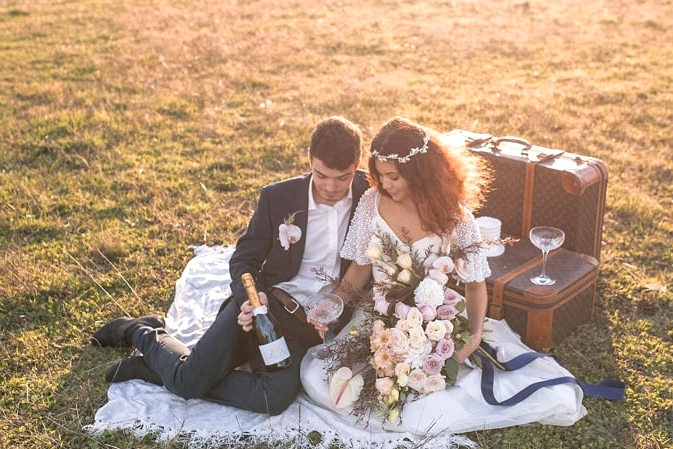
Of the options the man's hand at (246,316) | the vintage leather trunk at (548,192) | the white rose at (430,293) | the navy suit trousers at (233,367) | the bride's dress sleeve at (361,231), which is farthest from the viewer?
the vintage leather trunk at (548,192)

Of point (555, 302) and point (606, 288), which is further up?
point (555, 302)

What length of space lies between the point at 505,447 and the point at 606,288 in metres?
2.36

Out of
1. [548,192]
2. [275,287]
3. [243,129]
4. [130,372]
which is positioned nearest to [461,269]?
[275,287]

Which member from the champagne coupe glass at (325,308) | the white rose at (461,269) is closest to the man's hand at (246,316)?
the champagne coupe glass at (325,308)

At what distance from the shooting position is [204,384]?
4.98m

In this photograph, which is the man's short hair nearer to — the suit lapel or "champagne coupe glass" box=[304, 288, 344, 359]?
the suit lapel

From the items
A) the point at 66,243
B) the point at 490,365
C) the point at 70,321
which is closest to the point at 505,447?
the point at 490,365

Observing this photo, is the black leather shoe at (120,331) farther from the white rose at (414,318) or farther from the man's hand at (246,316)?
the white rose at (414,318)

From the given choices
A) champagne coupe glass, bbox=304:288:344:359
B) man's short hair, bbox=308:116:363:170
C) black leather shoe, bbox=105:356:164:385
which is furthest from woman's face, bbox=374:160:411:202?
black leather shoe, bbox=105:356:164:385

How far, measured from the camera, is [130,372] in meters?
5.36

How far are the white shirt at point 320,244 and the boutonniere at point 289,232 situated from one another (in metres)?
0.08

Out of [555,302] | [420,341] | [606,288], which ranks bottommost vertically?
[606,288]

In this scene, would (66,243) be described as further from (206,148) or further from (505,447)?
(505,447)

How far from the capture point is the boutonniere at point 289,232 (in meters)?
5.25
